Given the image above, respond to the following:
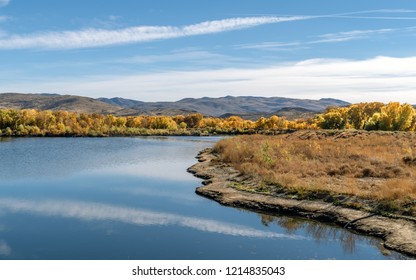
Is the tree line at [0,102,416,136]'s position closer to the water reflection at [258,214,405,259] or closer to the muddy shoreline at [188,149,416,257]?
the muddy shoreline at [188,149,416,257]

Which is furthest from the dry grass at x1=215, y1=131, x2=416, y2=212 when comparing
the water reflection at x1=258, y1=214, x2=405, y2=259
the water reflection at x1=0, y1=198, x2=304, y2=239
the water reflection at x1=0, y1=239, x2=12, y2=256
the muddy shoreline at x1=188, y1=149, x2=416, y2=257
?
the water reflection at x1=0, y1=239, x2=12, y2=256

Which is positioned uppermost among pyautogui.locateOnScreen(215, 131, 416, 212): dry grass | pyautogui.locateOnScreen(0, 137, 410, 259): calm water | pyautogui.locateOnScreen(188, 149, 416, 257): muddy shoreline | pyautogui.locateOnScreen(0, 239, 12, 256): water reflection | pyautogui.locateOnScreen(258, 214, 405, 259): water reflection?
pyautogui.locateOnScreen(215, 131, 416, 212): dry grass

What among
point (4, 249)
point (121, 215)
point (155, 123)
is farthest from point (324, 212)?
point (155, 123)

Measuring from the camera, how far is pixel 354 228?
74.4 ft

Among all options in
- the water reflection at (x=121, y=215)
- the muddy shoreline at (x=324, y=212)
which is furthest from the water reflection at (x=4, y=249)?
the muddy shoreline at (x=324, y=212)

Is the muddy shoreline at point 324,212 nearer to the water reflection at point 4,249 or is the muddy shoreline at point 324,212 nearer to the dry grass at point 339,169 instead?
the dry grass at point 339,169

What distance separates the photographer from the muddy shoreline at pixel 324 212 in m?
20.3

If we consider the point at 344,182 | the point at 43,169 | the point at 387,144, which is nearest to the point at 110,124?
the point at 43,169

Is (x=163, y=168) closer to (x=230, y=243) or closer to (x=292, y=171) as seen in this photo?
(x=292, y=171)

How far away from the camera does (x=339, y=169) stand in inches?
1384

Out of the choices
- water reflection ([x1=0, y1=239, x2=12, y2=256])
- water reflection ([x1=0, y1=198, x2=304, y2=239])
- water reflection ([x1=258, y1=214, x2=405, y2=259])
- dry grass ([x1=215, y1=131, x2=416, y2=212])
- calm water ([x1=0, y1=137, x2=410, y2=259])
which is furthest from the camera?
dry grass ([x1=215, y1=131, x2=416, y2=212])

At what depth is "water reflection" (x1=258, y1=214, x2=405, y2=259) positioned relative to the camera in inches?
798

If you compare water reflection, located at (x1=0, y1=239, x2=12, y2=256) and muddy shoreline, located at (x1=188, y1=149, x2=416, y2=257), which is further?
muddy shoreline, located at (x1=188, y1=149, x2=416, y2=257)

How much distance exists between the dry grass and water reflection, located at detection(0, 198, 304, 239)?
8042 millimetres
